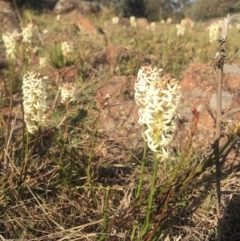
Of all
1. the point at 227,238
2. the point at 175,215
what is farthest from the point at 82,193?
the point at 227,238

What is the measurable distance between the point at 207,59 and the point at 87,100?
2.21 m

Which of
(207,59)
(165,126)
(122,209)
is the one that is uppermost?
(165,126)

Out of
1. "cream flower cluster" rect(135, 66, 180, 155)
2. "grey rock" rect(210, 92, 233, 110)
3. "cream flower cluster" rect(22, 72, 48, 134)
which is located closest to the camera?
"cream flower cluster" rect(135, 66, 180, 155)

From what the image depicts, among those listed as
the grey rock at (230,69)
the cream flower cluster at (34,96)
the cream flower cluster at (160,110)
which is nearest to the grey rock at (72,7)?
the grey rock at (230,69)

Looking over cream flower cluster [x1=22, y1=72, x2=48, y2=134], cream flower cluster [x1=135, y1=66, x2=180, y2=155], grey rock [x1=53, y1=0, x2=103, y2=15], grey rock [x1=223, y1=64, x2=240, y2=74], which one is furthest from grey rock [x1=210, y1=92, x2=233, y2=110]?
grey rock [x1=53, y1=0, x2=103, y2=15]

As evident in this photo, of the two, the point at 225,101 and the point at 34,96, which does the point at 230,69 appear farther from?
the point at 34,96

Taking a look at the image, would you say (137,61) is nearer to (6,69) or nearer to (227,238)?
(6,69)

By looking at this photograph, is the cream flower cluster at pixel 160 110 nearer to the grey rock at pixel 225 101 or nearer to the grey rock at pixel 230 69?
the grey rock at pixel 225 101

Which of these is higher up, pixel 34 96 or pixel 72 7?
pixel 34 96

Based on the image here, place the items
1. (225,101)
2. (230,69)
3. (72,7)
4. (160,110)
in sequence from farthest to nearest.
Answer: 1. (72,7)
2. (230,69)
3. (225,101)
4. (160,110)

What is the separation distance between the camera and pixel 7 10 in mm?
9062

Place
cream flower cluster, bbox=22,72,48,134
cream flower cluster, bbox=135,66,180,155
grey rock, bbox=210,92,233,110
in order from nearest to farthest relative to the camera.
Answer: cream flower cluster, bbox=135,66,180,155
cream flower cluster, bbox=22,72,48,134
grey rock, bbox=210,92,233,110

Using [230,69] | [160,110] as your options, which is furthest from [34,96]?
[230,69]

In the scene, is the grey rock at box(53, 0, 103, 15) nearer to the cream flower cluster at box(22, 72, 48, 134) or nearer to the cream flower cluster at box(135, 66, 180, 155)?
the cream flower cluster at box(22, 72, 48, 134)
